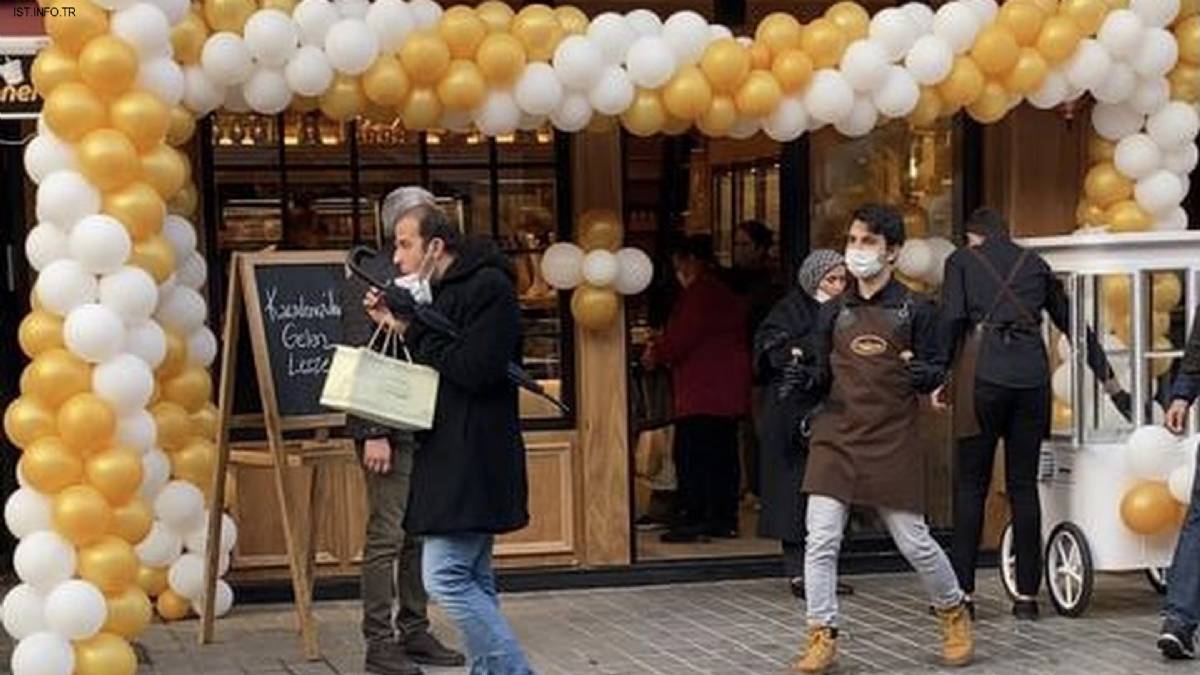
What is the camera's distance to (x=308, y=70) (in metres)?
6.86

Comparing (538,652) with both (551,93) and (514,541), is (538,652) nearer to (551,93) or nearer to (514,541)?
(514,541)

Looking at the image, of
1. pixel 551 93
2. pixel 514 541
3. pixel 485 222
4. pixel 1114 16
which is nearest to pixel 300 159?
pixel 485 222

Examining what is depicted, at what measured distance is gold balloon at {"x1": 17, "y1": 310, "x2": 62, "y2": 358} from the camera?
627cm

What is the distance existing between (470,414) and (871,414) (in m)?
1.72

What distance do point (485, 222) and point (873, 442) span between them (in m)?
2.85

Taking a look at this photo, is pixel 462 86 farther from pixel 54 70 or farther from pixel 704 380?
pixel 704 380

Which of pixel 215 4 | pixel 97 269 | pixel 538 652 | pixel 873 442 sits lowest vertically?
pixel 538 652

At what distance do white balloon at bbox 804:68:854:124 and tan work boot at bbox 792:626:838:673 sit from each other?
2.41 m

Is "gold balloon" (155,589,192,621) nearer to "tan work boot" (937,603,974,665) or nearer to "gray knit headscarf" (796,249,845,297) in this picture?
"gray knit headscarf" (796,249,845,297)

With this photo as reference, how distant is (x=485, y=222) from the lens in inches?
332

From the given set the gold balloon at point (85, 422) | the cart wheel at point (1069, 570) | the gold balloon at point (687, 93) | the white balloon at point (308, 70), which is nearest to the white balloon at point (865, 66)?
the gold balloon at point (687, 93)

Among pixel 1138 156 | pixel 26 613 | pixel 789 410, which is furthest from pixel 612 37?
pixel 26 613

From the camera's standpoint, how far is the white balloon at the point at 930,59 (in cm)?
750

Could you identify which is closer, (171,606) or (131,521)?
(131,521)
